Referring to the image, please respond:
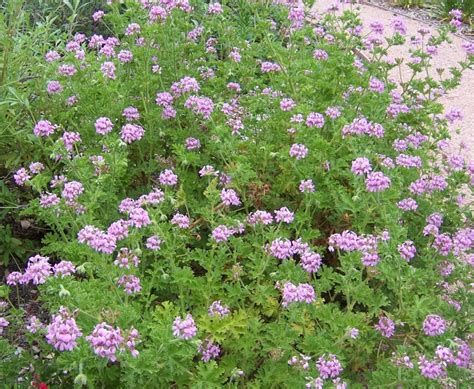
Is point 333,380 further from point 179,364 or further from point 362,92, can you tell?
point 362,92

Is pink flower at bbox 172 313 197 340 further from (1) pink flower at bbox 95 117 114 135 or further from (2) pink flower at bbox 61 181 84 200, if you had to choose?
(1) pink flower at bbox 95 117 114 135

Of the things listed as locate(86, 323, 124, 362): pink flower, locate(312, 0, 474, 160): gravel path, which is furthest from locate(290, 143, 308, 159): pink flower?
locate(312, 0, 474, 160): gravel path

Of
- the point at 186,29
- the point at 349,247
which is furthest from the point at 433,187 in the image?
the point at 186,29

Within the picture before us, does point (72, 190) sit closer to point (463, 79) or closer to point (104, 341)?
point (104, 341)

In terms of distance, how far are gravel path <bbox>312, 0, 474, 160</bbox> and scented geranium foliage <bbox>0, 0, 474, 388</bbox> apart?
1.03 meters

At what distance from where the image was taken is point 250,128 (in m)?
3.60

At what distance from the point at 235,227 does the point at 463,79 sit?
421 centimetres

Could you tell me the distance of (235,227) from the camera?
2699 millimetres

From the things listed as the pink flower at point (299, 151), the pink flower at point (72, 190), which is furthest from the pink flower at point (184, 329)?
the pink flower at point (299, 151)

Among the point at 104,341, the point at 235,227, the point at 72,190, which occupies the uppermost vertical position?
the point at 104,341

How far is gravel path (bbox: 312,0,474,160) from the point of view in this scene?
198 inches

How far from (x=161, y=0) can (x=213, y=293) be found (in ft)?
5.99

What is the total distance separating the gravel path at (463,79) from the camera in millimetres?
5039

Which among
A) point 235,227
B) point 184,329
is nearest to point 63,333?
point 184,329
